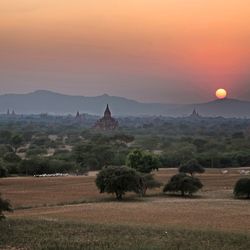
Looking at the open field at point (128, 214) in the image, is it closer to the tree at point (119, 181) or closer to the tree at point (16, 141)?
the tree at point (119, 181)

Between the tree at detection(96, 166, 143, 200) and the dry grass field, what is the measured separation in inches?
48.6

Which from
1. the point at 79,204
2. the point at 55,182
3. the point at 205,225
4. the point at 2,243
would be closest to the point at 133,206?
the point at 79,204

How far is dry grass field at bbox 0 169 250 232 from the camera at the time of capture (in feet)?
132

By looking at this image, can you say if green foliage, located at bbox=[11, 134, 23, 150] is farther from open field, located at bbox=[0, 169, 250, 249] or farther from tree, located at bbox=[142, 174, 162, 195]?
tree, located at bbox=[142, 174, 162, 195]

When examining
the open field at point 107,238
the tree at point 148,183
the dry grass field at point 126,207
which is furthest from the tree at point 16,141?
the open field at point 107,238

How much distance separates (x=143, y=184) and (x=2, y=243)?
38.3m

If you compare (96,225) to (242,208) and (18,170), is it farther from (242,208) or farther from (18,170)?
(18,170)

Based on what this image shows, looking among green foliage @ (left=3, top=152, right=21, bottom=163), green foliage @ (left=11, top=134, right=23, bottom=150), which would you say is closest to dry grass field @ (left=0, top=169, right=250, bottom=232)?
green foliage @ (left=3, top=152, right=21, bottom=163)

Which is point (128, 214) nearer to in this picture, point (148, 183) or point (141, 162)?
point (148, 183)

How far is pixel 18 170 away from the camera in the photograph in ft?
331

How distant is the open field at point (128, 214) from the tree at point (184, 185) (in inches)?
52.9

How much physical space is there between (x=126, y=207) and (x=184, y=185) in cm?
1607

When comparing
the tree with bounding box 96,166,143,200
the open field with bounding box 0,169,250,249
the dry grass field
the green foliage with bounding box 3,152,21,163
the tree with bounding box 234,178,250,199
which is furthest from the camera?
the green foliage with bounding box 3,152,21,163

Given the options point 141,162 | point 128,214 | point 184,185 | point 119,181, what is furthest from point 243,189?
point 141,162
